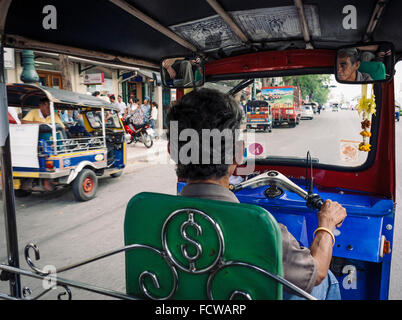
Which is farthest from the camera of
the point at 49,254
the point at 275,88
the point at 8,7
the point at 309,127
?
the point at 49,254

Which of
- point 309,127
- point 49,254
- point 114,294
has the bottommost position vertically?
point 49,254

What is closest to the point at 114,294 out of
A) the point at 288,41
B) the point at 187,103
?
the point at 187,103

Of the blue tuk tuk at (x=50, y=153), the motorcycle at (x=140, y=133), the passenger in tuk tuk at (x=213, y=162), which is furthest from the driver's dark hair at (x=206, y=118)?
the motorcycle at (x=140, y=133)

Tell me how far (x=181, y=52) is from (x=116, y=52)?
546 mm

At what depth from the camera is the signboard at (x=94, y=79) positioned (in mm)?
12859

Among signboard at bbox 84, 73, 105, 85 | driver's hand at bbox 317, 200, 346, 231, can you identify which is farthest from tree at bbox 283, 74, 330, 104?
signboard at bbox 84, 73, 105, 85

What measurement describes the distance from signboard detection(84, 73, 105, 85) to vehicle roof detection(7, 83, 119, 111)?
6.55 m

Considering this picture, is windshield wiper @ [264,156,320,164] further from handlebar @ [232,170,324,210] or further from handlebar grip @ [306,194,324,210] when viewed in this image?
handlebar grip @ [306,194,324,210]

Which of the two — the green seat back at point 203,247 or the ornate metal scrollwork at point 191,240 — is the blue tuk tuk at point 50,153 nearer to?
the green seat back at point 203,247

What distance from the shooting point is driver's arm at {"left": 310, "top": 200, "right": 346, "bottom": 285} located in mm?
1256

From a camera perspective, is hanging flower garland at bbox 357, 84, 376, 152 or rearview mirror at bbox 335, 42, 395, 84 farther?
hanging flower garland at bbox 357, 84, 376, 152

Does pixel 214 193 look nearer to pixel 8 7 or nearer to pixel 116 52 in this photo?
pixel 8 7

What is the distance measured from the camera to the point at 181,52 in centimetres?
264

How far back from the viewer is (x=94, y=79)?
13.1m
